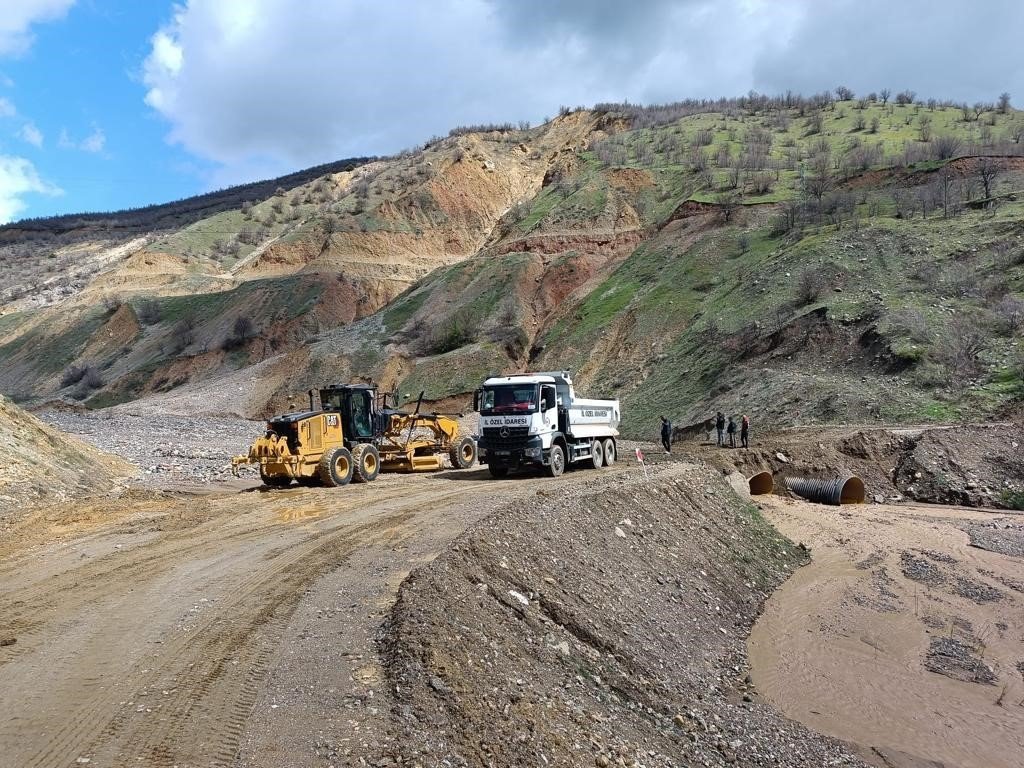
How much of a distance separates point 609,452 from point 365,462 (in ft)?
24.6

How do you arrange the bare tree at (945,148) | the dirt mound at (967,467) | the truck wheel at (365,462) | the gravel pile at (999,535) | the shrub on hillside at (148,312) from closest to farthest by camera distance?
the gravel pile at (999,535), the truck wheel at (365,462), the dirt mound at (967,467), the bare tree at (945,148), the shrub on hillside at (148,312)

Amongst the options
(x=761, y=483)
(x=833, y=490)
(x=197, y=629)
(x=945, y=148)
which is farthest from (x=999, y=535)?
(x=945, y=148)

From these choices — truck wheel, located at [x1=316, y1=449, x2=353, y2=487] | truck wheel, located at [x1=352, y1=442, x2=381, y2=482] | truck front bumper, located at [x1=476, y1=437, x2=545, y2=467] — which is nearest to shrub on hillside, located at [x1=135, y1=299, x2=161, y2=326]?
truck wheel, located at [x1=352, y1=442, x2=381, y2=482]

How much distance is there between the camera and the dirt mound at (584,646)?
5.62m

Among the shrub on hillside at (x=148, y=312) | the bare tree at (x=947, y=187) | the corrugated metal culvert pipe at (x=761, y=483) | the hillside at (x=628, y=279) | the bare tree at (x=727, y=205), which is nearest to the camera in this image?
the corrugated metal culvert pipe at (x=761, y=483)

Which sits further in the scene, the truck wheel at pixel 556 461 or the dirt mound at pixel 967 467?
the dirt mound at pixel 967 467

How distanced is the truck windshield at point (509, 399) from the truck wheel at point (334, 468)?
3.74m

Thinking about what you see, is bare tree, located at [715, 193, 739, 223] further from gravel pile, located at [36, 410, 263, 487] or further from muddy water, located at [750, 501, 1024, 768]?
muddy water, located at [750, 501, 1024, 768]

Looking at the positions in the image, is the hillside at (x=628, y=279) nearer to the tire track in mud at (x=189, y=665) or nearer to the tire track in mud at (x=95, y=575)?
the tire track in mud at (x=95, y=575)

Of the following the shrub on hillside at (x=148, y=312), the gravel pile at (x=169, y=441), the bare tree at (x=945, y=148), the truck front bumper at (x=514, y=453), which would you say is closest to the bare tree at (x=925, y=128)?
the bare tree at (x=945, y=148)

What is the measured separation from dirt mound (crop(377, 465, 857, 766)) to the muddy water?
0.55 metres

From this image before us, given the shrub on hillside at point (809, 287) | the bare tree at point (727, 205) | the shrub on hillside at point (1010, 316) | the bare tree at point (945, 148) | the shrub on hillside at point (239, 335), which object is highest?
the bare tree at point (945, 148)

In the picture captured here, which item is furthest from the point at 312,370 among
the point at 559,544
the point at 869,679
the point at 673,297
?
the point at 869,679

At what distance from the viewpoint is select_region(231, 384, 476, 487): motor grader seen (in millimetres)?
16953
